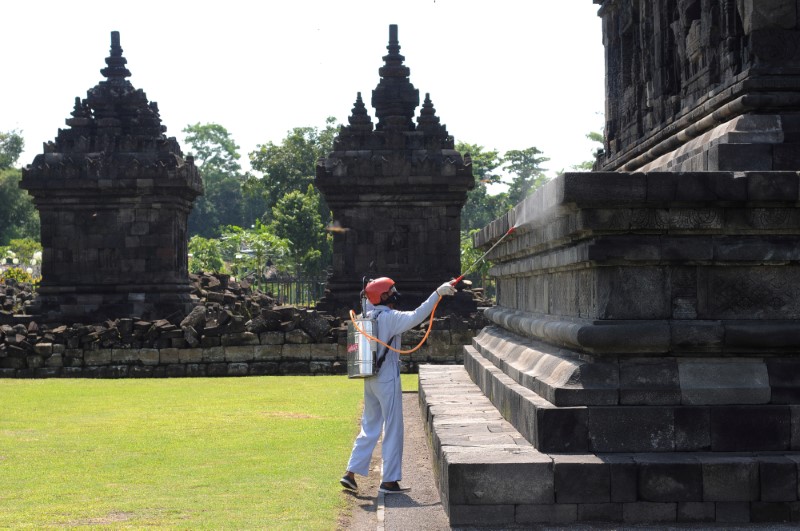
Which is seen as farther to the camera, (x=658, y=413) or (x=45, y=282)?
(x=45, y=282)

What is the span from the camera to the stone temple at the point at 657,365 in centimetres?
527

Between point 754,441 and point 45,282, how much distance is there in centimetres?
1794

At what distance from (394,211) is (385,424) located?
49.0 feet

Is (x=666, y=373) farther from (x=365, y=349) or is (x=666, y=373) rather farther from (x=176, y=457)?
(x=176, y=457)

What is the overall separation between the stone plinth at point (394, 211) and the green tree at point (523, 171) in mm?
47817

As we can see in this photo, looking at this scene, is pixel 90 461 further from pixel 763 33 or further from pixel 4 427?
pixel 763 33

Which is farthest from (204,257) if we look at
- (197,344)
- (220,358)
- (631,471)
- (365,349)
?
(631,471)

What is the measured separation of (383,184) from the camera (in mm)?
21531

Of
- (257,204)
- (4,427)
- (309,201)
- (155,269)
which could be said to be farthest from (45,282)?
(257,204)

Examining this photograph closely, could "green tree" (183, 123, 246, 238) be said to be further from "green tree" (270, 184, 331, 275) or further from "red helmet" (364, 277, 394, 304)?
"red helmet" (364, 277, 394, 304)

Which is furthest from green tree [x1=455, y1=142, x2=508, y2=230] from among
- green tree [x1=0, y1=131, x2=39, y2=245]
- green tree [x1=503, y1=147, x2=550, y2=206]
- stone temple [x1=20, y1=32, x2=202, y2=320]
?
stone temple [x1=20, y1=32, x2=202, y2=320]

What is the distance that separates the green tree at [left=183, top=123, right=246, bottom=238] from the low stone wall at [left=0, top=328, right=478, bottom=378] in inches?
2389

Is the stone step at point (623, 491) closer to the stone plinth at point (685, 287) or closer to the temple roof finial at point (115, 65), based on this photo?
the stone plinth at point (685, 287)

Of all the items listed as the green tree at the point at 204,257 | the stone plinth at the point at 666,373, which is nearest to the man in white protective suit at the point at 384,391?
the stone plinth at the point at 666,373
